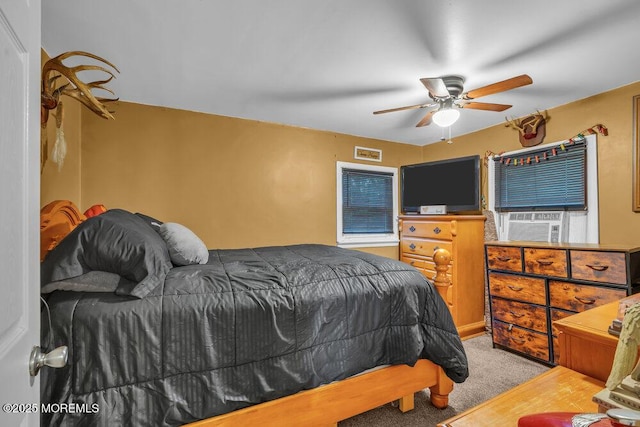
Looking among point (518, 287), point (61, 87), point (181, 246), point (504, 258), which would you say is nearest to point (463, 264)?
point (504, 258)

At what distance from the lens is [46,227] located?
1419mm

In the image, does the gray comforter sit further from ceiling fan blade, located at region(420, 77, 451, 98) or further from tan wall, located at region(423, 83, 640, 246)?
tan wall, located at region(423, 83, 640, 246)

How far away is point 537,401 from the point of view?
89 centimetres

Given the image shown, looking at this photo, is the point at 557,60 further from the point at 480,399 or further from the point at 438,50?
the point at 480,399

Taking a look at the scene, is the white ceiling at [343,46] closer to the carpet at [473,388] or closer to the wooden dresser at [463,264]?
the wooden dresser at [463,264]

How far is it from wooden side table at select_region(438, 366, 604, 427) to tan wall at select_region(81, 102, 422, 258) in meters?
2.79

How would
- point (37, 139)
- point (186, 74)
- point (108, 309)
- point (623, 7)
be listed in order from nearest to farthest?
point (37, 139) < point (108, 309) < point (623, 7) < point (186, 74)

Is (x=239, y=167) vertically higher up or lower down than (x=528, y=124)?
lower down

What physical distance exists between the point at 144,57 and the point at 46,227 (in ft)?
4.30

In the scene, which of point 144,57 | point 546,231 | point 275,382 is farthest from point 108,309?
point 546,231

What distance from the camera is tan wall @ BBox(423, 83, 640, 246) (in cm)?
243

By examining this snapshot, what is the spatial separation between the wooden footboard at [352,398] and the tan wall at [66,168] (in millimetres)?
1901

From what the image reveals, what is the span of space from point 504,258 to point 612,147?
4.33 ft

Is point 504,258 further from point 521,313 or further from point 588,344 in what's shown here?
point 588,344
